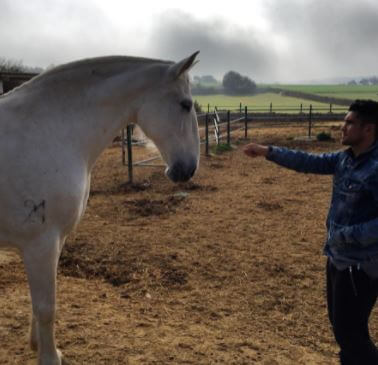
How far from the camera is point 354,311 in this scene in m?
2.14

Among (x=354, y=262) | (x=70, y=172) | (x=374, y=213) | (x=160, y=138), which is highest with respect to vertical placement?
(x=160, y=138)

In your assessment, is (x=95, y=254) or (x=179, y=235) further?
(x=179, y=235)

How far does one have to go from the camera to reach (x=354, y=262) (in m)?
2.12

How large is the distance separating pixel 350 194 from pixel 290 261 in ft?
8.56

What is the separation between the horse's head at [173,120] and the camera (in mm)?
2584

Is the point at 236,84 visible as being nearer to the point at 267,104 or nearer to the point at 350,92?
the point at 350,92

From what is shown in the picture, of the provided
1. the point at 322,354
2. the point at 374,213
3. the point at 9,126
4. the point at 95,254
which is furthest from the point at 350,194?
the point at 95,254

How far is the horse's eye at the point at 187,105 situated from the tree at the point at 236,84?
5217cm

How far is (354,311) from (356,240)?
1.34ft

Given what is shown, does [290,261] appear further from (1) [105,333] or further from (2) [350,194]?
(2) [350,194]

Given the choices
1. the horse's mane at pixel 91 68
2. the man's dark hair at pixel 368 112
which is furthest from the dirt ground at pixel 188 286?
the horse's mane at pixel 91 68

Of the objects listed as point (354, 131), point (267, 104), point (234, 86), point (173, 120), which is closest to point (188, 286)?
Result: point (173, 120)

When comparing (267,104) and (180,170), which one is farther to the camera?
(267,104)

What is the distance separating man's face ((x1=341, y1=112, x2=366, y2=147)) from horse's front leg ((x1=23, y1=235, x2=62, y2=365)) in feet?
5.64
